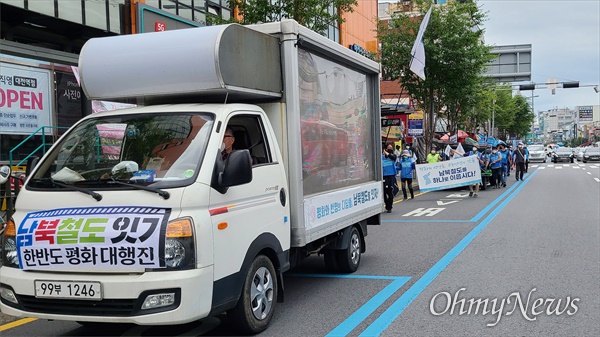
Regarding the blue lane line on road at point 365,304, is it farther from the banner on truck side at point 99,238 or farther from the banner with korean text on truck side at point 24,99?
the banner with korean text on truck side at point 24,99

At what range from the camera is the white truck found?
4.02 meters

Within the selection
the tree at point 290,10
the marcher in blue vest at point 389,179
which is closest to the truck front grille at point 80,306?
the tree at point 290,10

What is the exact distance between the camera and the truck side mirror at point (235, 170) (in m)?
4.36

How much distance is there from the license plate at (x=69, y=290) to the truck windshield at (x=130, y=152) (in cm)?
74

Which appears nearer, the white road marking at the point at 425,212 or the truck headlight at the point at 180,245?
the truck headlight at the point at 180,245

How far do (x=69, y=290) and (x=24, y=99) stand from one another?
9.33 meters

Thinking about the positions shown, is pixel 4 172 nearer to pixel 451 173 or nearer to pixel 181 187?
pixel 181 187

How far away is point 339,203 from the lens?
22.0 feet

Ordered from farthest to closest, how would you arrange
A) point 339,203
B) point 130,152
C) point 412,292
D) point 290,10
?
1. point 290,10
2. point 339,203
3. point 412,292
4. point 130,152

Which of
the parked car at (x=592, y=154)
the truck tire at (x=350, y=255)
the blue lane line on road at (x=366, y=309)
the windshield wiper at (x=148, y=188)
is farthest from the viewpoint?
the parked car at (x=592, y=154)

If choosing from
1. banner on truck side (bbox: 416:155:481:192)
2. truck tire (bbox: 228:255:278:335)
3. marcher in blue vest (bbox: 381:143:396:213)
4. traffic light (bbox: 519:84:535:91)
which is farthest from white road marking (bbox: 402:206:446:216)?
traffic light (bbox: 519:84:535:91)

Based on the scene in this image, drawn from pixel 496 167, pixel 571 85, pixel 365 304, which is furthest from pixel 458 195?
pixel 571 85

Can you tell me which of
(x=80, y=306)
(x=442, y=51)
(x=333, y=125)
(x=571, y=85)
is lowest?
(x=80, y=306)

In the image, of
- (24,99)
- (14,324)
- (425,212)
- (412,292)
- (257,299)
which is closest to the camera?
(257,299)
